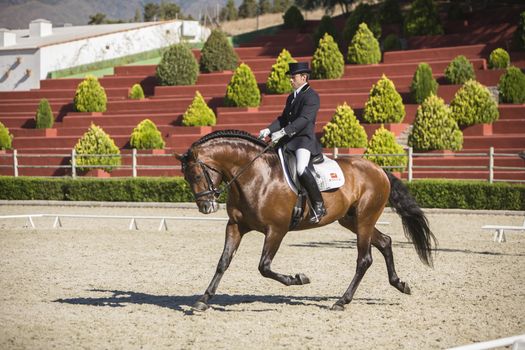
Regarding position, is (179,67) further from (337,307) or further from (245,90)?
(337,307)

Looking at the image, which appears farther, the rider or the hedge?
the hedge

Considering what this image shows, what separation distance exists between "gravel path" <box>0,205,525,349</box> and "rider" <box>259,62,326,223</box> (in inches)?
53.7

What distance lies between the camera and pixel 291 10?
4831 centimetres

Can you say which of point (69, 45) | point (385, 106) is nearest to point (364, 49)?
point (385, 106)

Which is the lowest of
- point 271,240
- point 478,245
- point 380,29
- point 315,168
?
point 478,245

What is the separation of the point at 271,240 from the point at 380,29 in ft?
108

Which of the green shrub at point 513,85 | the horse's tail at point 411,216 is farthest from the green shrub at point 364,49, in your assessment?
the horse's tail at point 411,216

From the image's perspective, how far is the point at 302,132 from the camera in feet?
30.9

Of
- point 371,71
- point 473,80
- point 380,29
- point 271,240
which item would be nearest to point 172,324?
point 271,240

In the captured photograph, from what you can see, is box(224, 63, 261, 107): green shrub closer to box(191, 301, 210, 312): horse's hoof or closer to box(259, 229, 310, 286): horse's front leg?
box(259, 229, 310, 286): horse's front leg

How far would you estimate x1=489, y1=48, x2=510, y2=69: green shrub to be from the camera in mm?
32656

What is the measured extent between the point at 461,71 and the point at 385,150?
23.8ft

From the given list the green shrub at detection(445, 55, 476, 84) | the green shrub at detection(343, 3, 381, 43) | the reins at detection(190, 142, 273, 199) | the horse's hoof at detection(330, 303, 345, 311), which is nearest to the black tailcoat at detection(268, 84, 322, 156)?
the reins at detection(190, 142, 273, 199)

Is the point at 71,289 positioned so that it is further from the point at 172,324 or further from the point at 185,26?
the point at 185,26
